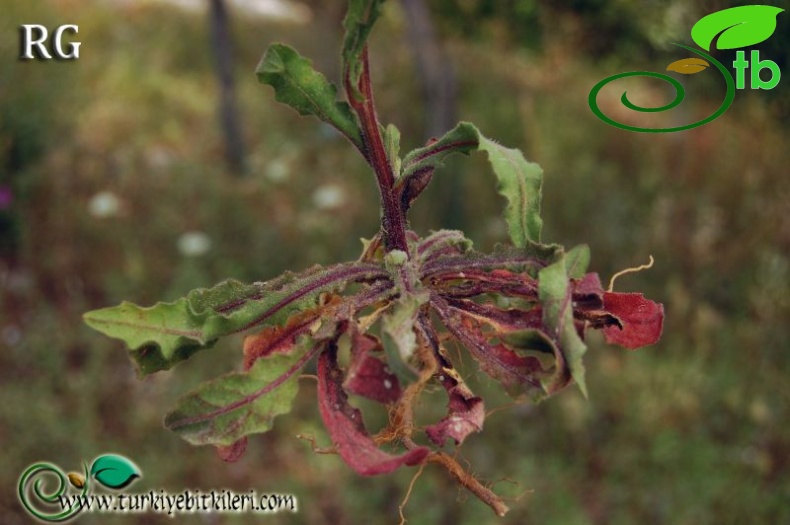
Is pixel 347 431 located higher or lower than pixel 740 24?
lower

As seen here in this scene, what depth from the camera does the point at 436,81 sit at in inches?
164

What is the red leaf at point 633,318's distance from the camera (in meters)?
0.74

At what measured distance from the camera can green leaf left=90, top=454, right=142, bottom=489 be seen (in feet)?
5.62

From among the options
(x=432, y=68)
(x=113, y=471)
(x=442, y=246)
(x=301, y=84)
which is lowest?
(x=113, y=471)

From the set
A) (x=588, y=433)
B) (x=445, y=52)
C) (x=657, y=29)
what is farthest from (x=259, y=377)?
(x=445, y=52)

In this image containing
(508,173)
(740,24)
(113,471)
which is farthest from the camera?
(740,24)

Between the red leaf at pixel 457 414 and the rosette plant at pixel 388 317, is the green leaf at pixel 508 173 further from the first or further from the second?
the red leaf at pixel 457 414

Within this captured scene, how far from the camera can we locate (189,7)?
682 cm

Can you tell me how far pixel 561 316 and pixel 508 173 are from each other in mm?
159

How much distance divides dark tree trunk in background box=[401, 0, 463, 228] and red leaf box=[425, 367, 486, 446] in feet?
11.2

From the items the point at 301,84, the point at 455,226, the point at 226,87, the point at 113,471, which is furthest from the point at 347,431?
the point at 226,87

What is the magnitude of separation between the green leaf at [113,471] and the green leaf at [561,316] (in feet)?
4.31

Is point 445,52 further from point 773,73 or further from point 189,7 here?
point 189,7

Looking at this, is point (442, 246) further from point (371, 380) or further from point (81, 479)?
point (81, 479)
